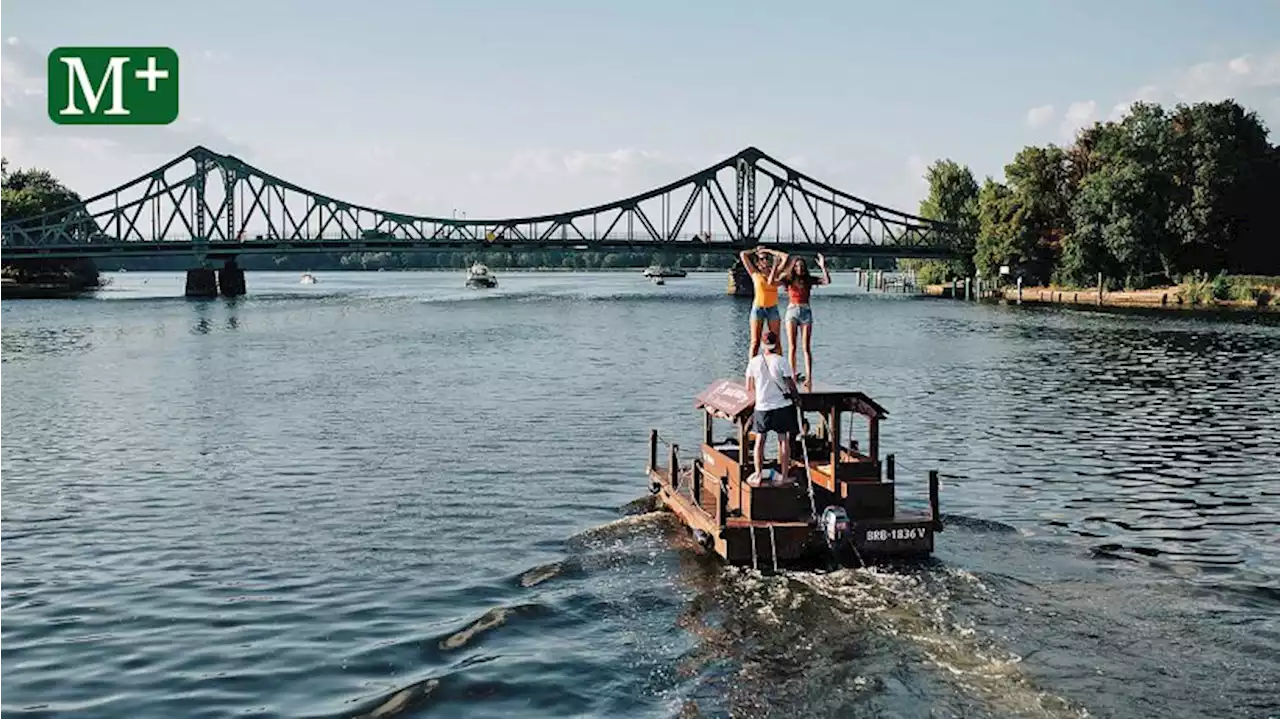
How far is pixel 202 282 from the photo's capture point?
588 ft

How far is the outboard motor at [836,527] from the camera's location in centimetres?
1983

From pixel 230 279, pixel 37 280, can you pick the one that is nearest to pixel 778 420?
pixel 230 279

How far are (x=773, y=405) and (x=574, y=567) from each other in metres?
4.42

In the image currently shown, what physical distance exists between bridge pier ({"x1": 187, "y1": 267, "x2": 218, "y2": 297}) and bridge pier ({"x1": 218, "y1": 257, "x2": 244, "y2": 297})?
101 inches

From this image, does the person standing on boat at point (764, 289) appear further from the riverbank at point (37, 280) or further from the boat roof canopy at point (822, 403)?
the riverbank at point (37, 280)

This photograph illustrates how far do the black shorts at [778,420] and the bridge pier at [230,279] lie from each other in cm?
17355

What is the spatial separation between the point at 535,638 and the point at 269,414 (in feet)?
94.9

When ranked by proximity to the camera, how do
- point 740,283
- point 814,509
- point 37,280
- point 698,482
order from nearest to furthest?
point 814,509 < point 698,482 < point 37,280 < point 740,283

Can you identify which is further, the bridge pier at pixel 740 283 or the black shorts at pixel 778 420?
the bridge pier at pixel 740 283

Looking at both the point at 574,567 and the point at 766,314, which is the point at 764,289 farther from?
the point at 574,567

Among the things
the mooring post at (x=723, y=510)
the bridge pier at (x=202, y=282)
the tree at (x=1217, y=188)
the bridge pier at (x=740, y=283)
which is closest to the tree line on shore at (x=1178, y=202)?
the tree at (x=1217, y=188)

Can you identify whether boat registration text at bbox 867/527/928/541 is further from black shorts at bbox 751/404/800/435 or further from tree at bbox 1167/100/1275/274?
tree at bbox 1167/100/1275/274

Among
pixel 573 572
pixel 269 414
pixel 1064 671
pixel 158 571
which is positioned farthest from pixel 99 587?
pixel 269 414

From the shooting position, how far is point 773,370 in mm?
21000
